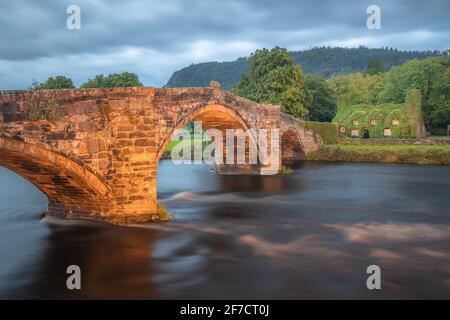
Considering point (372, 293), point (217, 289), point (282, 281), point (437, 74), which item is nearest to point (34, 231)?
point (217, 289)

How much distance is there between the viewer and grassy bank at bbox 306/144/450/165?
39.6 m

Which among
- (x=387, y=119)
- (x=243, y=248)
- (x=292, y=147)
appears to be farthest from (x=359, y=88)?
(x=243, y=248)

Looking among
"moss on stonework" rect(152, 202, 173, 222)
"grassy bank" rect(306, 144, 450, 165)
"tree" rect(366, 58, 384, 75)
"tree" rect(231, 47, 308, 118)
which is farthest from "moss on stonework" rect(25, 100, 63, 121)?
"tree" rect(366, 58, 384, 75)

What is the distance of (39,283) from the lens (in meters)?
11.8

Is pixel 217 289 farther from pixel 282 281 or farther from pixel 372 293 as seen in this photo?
pixel 372 293

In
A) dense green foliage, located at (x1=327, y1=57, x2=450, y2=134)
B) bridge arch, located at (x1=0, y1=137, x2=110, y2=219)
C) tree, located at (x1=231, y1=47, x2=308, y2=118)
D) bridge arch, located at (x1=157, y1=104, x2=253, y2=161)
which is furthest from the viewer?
dense green foliage, located at (x1=327, y1=57, x2=450, y2=134)

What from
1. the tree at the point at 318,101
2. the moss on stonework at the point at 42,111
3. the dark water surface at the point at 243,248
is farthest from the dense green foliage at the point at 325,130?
the moss on stonework at the point at 42,111

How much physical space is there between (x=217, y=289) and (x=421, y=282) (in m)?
4.83

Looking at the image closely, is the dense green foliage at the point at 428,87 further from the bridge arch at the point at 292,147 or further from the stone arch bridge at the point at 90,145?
the stone arch bridge at the point at 90,145

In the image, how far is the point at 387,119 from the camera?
180ft

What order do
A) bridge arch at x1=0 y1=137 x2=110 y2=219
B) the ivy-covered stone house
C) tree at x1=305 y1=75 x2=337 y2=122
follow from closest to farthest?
bridge arch at x1=0 y1=137 x2=110 y2=219 < the ivy-covered stone house < tree at x1=305 y1=75 x2=337 y2=122

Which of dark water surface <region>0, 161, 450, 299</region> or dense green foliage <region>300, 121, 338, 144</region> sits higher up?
dense green foliage <region>300, 121, 338, 144</region>

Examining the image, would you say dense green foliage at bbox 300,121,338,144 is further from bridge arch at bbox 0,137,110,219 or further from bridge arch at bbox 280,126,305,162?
bridge arch at bbox 0,137,110,219

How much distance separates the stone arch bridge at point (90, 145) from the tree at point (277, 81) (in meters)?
31.0
